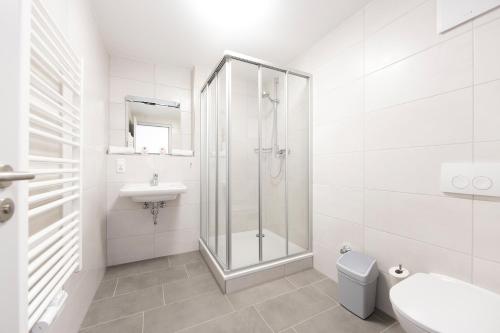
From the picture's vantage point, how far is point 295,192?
2.07 m

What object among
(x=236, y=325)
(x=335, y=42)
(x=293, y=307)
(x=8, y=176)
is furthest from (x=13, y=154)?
(x=335, y=42)

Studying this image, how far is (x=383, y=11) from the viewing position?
143cm

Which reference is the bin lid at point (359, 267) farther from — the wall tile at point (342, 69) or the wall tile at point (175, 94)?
the wall tile at point (175, 94)

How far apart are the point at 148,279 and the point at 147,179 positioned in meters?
1.02

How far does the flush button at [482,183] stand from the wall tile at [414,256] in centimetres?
38

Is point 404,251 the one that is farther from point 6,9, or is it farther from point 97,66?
point 97,66

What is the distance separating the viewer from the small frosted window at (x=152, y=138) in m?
2.29

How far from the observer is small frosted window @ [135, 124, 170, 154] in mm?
2287

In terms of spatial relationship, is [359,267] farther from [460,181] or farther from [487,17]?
A: [487,17]

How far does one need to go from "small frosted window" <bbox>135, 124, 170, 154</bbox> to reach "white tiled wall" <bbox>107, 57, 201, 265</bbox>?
4.8 inches

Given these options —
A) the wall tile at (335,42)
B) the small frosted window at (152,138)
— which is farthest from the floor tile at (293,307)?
the wall tile at (335,42)

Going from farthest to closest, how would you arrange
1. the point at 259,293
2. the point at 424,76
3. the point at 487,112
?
1. the point at 259,293
2. the point at 424,76
3. the point at 487,112

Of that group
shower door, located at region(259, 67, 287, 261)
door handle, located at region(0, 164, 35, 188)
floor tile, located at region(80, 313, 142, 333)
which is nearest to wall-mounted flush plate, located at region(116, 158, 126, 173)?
floor tile, located at region(80, 313, 142, 333)

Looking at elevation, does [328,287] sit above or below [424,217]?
below
